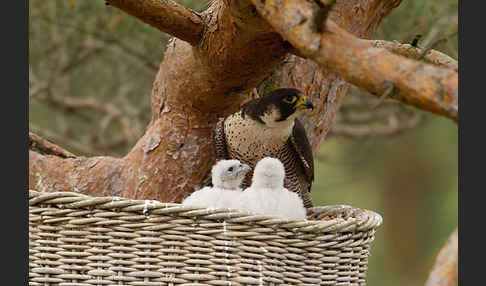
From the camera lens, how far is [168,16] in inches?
122

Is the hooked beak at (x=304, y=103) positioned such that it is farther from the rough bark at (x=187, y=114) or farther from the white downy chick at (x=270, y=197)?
the white downy chick at (x=270, y=197)

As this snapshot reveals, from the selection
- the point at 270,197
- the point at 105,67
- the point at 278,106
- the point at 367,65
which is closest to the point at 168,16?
the point at 278,106

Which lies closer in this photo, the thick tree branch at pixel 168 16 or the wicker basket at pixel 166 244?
the wicker basket at pixel 166 244

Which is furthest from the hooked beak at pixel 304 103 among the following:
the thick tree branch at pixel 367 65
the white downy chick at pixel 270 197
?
the thick tree branch at pixel 367 65

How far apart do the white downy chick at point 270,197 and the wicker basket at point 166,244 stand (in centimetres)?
38

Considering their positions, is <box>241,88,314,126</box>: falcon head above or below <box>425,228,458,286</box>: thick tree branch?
above

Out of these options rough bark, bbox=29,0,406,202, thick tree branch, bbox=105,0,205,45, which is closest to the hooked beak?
rough bark, bbox=29,0,406,202

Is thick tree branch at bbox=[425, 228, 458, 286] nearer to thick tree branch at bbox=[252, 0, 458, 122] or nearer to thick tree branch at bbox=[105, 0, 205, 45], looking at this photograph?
thick tree branch at bbox=[252, 0, 458, 122]

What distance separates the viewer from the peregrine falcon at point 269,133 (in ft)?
11.6

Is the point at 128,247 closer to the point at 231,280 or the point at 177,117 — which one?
the point at 231,280

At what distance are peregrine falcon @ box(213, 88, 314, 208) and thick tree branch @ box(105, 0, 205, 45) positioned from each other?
1.58ft

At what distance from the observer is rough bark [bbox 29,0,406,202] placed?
11.6 feet

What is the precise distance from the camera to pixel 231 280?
8.70 ft

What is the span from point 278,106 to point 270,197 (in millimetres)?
553
